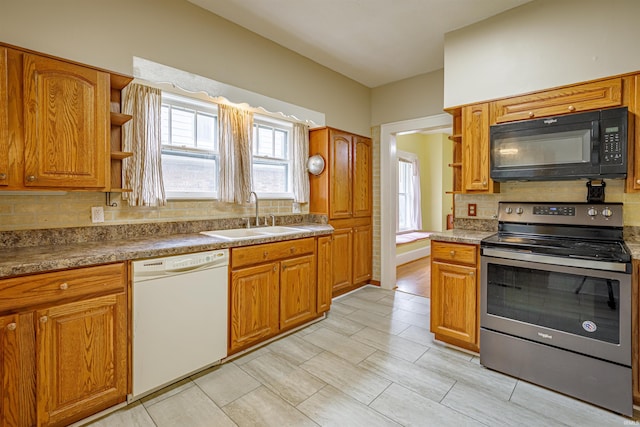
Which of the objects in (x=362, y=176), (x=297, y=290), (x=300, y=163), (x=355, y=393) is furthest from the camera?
(x=362, y=176)

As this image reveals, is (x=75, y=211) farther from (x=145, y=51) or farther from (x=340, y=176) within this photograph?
(x=340, y=176)

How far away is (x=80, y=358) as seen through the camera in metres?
1.65

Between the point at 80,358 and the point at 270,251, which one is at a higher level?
the point at 270,251

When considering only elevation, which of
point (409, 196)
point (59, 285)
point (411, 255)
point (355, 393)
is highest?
point (409, 196)

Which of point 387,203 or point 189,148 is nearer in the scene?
point 189,148

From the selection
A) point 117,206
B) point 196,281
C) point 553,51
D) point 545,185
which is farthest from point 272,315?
point 553,51

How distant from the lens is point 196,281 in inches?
82.4

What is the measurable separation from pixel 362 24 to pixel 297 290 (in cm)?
261

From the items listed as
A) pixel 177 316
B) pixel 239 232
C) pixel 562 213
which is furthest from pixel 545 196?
pixel 177 316

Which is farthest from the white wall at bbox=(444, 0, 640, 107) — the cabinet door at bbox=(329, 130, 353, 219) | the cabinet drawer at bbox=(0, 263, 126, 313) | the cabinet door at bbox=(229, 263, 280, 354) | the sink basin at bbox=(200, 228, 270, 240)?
the cabinet drawer at bbox=(0, 263, 126, 313)

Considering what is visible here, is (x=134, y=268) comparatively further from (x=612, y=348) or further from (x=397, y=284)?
(x=397, y=284)

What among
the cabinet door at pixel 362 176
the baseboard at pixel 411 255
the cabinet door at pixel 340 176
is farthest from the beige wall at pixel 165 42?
the baseboard at pixel 411 255

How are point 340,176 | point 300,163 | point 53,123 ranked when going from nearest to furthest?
1. point 53,123
2. point 300,163
3. point 340,176

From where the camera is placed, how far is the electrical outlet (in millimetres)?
2137
